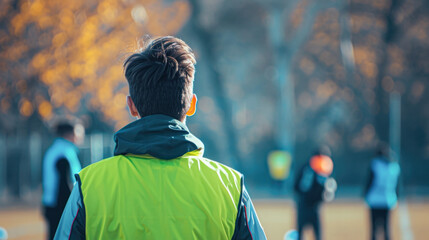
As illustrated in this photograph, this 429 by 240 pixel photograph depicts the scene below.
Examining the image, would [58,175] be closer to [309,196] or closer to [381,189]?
[309,196]

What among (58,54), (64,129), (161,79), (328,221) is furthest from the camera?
(58,54)

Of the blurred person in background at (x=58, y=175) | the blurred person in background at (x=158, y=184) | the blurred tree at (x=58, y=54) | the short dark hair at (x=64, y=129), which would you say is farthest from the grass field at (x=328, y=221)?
the blurred person in background at (x=158, y=184)

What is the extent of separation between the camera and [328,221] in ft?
47.1

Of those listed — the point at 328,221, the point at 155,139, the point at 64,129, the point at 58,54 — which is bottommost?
the point at 328,221

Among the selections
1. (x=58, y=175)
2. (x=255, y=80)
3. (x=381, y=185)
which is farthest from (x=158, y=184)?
(x=255, y=80)

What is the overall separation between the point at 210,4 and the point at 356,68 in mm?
7617

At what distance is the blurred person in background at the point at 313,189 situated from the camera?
8.84m

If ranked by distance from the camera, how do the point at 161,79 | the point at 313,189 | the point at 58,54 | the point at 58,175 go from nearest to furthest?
the point at 161,79, the point at 58,175, the point at 313,189, the point at 58,54

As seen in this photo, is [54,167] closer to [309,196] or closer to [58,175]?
[58,175]

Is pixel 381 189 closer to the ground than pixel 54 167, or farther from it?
closer to the ground

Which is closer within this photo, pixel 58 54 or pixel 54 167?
pixel 54 167

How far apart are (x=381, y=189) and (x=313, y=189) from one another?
40.9 inches

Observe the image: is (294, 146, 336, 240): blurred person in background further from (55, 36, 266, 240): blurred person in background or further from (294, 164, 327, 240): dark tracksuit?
(55, 36, 266, 240): blurred person in background

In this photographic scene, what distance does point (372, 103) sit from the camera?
88.4 feet
